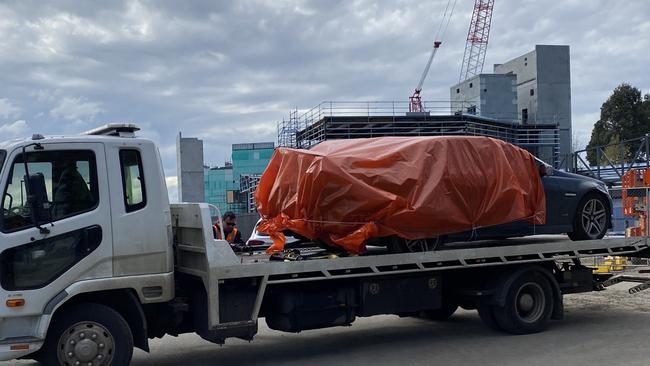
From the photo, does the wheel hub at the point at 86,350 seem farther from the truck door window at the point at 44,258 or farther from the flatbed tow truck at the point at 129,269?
the truck door window at the point at 44,258

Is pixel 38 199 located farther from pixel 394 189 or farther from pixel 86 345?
pixel 394 189

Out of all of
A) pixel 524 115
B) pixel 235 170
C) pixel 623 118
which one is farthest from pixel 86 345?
pixel 623 118

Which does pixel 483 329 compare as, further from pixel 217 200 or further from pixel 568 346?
pixel 217 200

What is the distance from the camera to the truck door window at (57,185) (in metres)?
5.97

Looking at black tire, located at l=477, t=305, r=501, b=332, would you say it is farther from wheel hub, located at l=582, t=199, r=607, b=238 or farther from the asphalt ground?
wheel hub, located at l=582, t=199, r=607, b=238

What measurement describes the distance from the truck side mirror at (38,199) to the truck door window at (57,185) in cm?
6

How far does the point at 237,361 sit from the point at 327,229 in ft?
6.38

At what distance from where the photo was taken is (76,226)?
20.4 feet

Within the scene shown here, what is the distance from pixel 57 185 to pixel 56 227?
0.42 meters

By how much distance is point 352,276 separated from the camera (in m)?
7.54

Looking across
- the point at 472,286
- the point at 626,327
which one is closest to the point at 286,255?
the point at 472,286

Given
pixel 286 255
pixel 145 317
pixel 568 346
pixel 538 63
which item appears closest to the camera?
pixel 145 317

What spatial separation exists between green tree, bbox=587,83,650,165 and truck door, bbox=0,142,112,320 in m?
50.1

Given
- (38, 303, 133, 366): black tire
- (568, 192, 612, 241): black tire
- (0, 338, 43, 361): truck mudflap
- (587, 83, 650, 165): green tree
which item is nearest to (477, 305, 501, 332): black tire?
(568, 192, 612, 241): black tire
